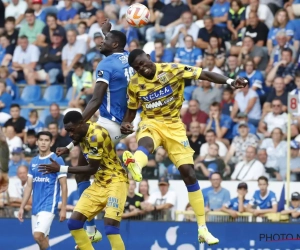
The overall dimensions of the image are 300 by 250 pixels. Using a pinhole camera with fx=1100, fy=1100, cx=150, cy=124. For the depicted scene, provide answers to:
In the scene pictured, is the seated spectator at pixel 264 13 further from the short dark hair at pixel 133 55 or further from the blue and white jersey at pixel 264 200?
the short dark hair at pixel 133 55

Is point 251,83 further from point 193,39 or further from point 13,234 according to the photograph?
point 13,234

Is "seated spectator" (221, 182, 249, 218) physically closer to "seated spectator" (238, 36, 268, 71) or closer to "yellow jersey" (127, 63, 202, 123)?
"seated spectator" (238, 36, 268, 71)

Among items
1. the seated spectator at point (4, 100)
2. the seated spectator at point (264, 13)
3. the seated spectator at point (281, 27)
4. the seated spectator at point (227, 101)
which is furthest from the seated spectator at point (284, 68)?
the seated spectator at point (4, 100)

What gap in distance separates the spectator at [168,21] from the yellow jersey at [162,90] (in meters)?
9.93

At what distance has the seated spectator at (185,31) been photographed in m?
25.6

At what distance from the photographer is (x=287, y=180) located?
2050 cm

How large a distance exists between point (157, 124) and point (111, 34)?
A: 156cm

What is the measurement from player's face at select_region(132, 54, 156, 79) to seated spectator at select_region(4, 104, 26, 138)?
928 centimetres

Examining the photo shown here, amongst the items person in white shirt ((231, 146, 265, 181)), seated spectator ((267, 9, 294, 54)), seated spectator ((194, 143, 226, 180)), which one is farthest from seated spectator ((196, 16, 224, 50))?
person in white shirt ((231, 146, 265, 181))

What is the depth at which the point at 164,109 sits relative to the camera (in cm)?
1631

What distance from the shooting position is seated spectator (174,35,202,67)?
24906mm

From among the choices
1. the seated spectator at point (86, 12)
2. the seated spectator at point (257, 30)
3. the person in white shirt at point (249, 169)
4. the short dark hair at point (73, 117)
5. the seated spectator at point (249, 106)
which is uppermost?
the seated spectator at point (86, 12)

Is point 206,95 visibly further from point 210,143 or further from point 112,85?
point 112,85

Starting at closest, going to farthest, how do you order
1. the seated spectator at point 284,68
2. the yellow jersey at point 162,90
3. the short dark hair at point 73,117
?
the short dark hair at point 73,117 → the yellow jersey at point 162,90 → the seated spectator at point 284,68
